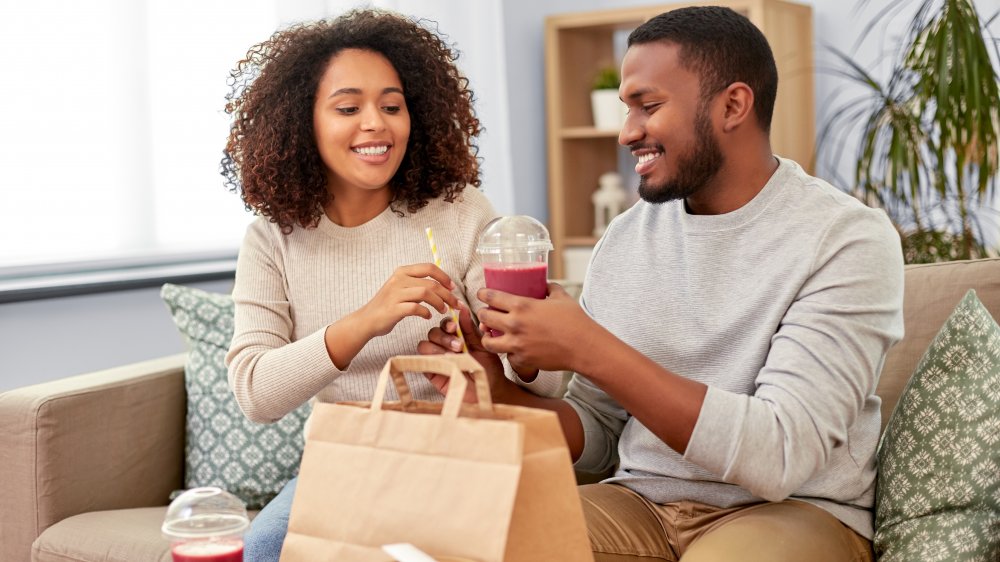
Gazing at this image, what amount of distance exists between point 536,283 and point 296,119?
689mm

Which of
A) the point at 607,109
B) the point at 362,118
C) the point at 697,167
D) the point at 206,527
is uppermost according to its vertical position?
the point at 607,109

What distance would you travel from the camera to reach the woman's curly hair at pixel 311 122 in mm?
1976

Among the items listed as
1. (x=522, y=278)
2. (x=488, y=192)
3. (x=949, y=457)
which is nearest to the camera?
(x=522, y=278)

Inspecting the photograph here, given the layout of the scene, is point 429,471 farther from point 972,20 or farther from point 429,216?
point 972,20

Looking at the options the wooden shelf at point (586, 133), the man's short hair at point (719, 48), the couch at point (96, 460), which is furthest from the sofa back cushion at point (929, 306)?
the wooden shelf at point (586, 133)

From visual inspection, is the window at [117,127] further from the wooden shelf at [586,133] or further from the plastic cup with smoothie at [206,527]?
the plastic cup with smoothie at [206,527]

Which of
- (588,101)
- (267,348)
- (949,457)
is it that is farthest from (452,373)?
(588,101)

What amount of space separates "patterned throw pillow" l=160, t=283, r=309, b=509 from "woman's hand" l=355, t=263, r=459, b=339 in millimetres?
852

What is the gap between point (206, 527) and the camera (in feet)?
4.48

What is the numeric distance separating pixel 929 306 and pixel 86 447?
1.73 m

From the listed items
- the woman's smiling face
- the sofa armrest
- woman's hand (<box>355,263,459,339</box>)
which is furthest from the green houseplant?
the sofa armrest

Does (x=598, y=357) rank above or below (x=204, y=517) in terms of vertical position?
above

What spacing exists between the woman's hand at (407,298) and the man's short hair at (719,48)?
49 cm

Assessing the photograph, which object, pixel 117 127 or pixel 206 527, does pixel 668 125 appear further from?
pixel 117 127
